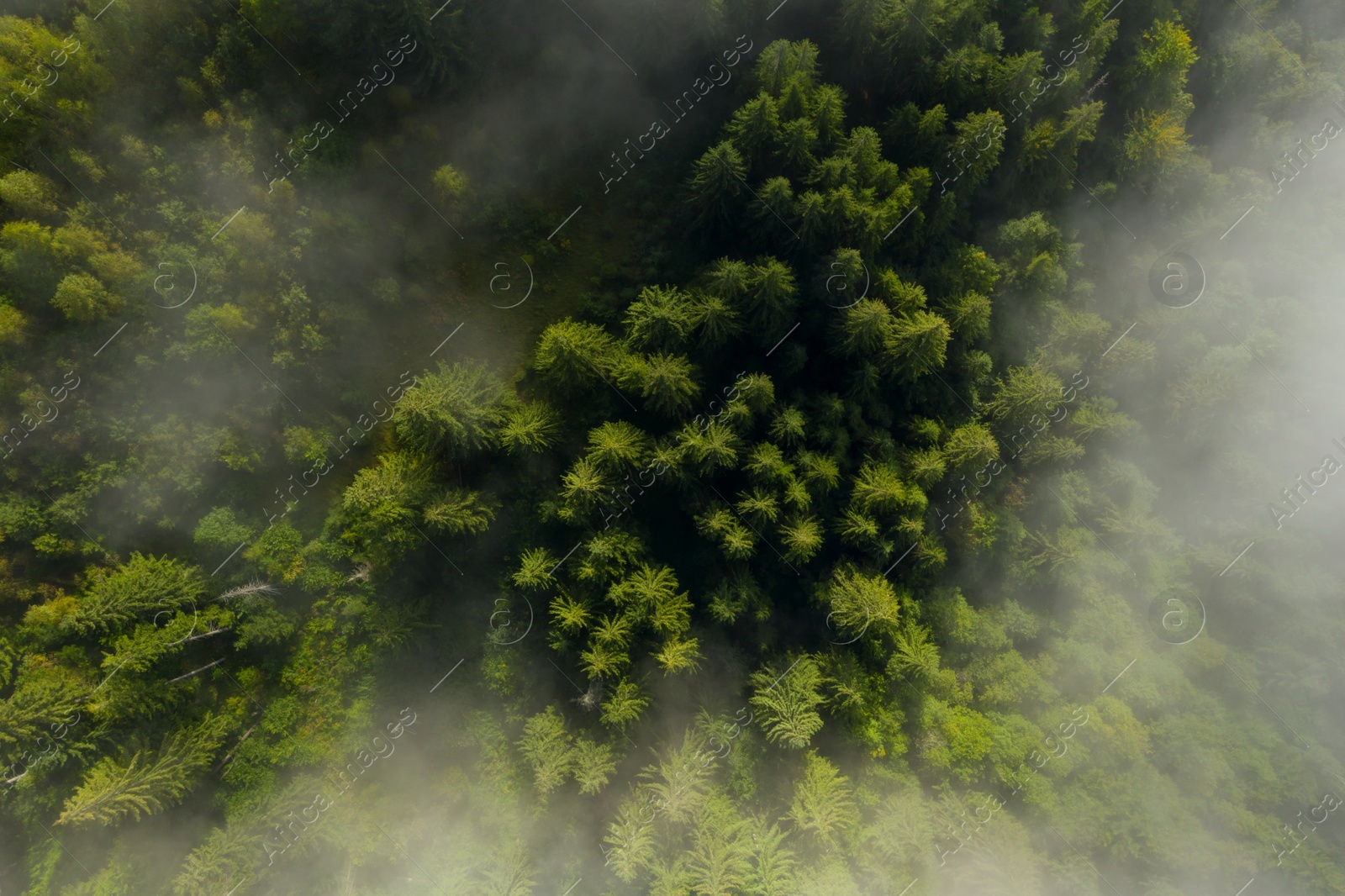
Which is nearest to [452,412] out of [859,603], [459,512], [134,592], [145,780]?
[459,512]

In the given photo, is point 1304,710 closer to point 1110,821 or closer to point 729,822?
point 1110,821

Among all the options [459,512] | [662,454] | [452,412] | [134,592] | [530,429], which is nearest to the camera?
[452,412]

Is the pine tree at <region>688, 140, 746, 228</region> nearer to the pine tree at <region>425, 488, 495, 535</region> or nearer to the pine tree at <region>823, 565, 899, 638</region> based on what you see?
the pine tree at <region>425, 488, 495, 535</region>

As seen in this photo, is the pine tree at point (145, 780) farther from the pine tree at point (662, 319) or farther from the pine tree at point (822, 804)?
the pine tree at point (822, 804)

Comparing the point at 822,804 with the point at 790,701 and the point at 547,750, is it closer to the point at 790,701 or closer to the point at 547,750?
the point at 790,701

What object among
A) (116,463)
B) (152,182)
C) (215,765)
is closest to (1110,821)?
(215,765)

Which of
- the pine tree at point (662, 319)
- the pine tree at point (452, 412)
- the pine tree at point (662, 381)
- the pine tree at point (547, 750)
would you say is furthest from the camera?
the pine tree at point (547, 750)

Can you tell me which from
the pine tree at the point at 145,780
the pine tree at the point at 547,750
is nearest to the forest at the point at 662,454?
the pine tree at the point at 547,750

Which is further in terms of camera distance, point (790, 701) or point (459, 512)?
point (459, 512)

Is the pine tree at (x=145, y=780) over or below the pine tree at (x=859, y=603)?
over
